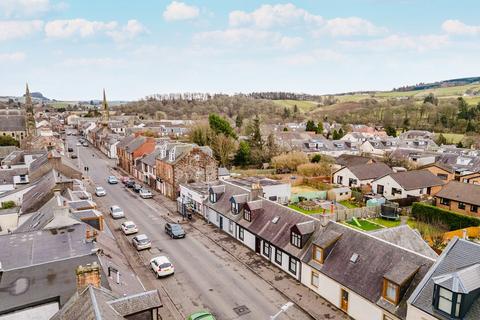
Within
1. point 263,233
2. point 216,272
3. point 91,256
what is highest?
point 91,256

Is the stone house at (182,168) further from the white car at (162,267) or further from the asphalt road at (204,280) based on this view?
the white car at (162,267)

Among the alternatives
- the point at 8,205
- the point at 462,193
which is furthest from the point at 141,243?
the point at 462,193

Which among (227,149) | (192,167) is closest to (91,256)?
(192,167)

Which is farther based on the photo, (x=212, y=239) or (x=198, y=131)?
(x=198, y=131)

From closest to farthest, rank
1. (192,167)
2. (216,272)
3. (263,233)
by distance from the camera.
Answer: (216,272) < (263,233) < (192,167)

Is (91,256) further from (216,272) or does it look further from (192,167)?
(192,167)

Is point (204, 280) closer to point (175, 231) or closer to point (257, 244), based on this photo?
point (257, 244)

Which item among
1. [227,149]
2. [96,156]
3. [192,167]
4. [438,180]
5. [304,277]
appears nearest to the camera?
[304,277]

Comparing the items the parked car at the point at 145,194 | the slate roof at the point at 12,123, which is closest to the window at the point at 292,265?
the parked car at the point at 145,194
